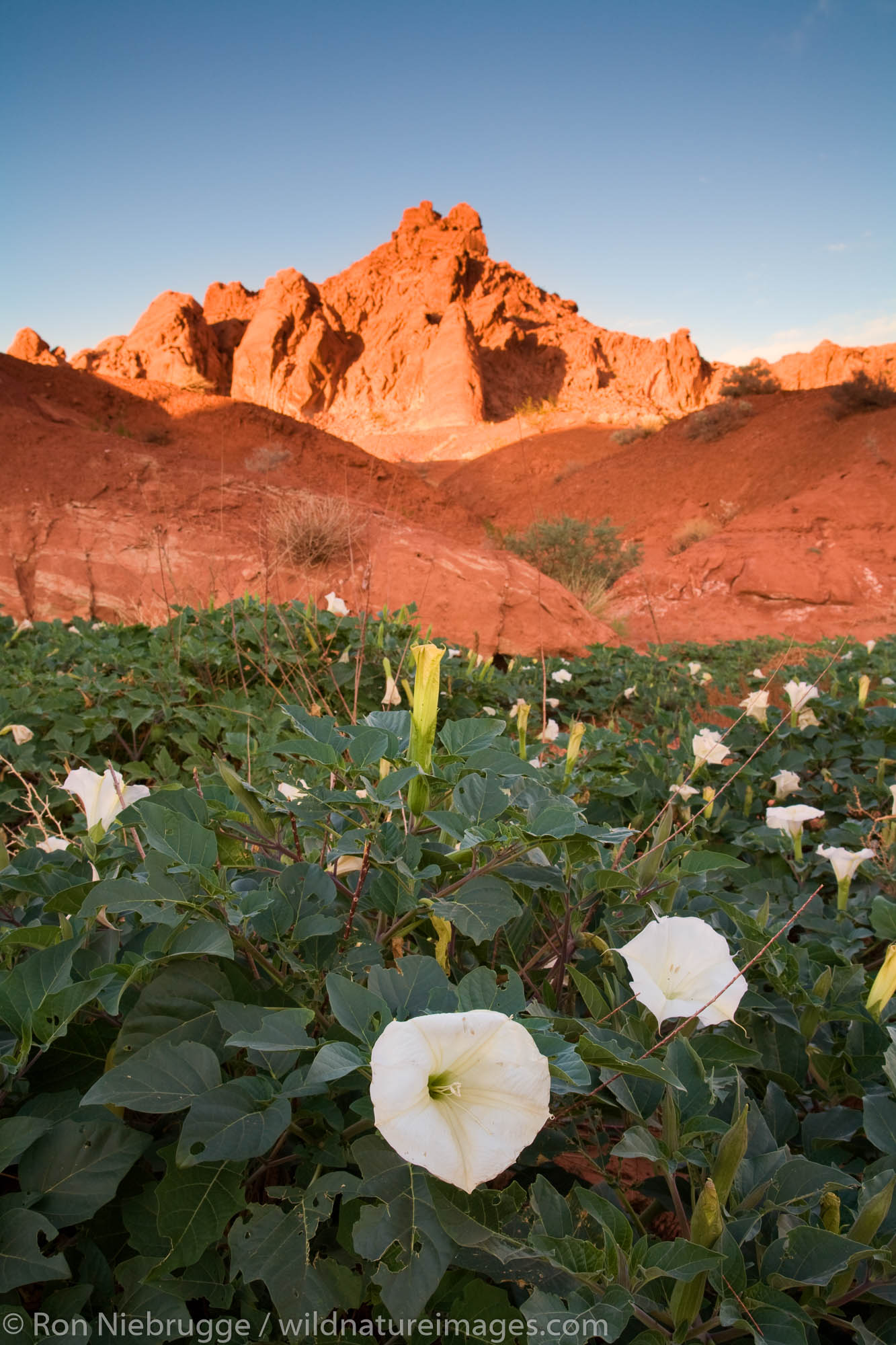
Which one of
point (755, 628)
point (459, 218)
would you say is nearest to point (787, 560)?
point (755, 628)

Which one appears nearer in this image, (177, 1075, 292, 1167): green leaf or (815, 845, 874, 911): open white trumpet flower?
(177, 1075, 292, 1167): green leaf

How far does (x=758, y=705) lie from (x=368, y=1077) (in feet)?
6.91

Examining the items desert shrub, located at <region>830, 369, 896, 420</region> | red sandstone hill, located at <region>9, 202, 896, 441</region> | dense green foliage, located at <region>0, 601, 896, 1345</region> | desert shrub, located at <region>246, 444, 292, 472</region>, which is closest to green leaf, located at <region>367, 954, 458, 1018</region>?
dense green foliage, located at <region>0, 601, 896, 1345</region>

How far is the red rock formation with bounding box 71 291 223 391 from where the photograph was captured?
3391cm

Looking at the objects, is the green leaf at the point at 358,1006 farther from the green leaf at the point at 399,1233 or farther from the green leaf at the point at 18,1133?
the green leaf at the point at 18,1133

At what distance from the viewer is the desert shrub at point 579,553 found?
13.0m

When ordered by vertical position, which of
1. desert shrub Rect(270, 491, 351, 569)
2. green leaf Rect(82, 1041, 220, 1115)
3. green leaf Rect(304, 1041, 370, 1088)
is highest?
desert shrub Rect(270, 491, 351, 569)

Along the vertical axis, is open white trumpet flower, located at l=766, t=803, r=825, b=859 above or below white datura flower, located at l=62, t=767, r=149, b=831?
below

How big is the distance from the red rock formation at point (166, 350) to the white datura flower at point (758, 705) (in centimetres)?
3607

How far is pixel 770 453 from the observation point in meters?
19.8

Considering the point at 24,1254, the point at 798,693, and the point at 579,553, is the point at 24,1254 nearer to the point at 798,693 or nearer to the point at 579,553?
the point at 798,693

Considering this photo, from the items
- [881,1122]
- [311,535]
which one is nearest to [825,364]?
[311,535]

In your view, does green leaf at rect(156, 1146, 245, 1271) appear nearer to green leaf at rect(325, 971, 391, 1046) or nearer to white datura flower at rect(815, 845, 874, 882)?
green leaf at rect(325, 971, 391, 1046)

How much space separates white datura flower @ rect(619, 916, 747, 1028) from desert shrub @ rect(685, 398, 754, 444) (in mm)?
24043
